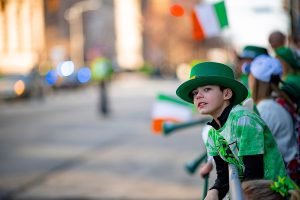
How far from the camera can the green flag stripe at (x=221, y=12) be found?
6.60 meters

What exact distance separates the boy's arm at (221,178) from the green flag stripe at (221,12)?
3845 mm

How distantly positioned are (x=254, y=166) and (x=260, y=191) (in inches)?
8.3

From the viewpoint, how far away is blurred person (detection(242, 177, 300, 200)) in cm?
280

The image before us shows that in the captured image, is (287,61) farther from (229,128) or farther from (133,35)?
(133,35)

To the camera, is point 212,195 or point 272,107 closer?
point 212,195

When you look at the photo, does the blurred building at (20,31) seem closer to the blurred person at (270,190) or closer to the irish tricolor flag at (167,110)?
the irish tricolor flag at (167,110)

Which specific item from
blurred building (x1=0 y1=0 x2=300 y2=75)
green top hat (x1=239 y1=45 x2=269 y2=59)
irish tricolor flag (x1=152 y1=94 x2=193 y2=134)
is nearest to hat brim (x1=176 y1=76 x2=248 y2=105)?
green top hat (x1=239 y1=45 x2=269 y2=59)

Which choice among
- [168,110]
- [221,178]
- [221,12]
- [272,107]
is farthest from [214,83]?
[221,12]

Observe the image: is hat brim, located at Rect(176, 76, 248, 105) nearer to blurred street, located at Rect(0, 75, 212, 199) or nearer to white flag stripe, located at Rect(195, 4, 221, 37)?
white flag stripe, located at Rect(195, 4, 221, 37)

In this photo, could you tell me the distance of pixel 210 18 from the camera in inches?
264

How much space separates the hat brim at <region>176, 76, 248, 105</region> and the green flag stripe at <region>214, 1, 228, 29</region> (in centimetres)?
363

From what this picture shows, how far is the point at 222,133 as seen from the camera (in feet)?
10.1

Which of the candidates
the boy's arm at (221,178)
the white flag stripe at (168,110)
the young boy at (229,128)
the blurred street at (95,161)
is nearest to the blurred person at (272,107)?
the young boy at (229,128)

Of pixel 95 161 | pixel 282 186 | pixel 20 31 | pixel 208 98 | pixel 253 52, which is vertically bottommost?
pixel 95 161
